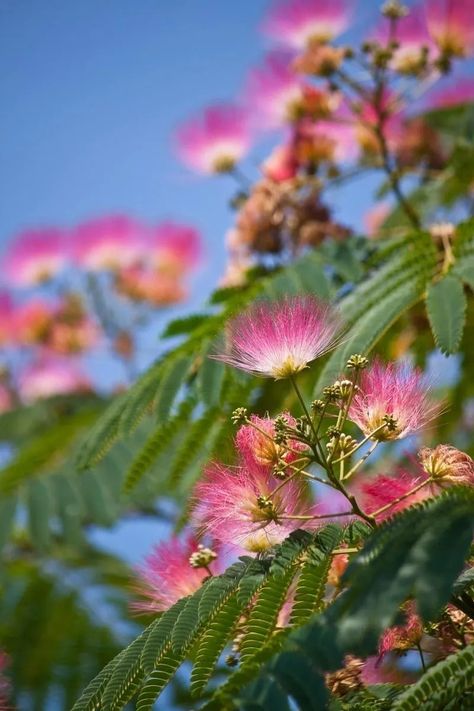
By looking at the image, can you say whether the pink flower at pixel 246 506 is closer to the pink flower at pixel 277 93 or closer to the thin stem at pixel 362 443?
the thin stem at pixel 362 443

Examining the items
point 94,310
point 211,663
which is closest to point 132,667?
point 211,663

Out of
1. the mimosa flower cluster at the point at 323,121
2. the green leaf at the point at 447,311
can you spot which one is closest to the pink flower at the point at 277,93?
the mimosa flower cluster at the point at 323,121

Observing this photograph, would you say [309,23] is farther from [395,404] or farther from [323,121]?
[395,404]

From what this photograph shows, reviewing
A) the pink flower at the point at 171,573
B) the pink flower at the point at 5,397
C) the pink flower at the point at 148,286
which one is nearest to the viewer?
the pink flower at the point at 171,573

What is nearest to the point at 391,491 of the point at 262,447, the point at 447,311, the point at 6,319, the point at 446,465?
the point at 446,465

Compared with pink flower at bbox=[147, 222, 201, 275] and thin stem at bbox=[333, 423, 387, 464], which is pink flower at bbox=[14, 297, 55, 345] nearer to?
pink flower at bbox=[147, 222, 201, 275]

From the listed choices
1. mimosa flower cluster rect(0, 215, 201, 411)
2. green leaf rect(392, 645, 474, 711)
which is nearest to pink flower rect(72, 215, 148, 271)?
mimosa flower cluster rect(0, 215, 201, 411)

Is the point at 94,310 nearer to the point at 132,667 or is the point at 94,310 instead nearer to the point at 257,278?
the point at 257,278
